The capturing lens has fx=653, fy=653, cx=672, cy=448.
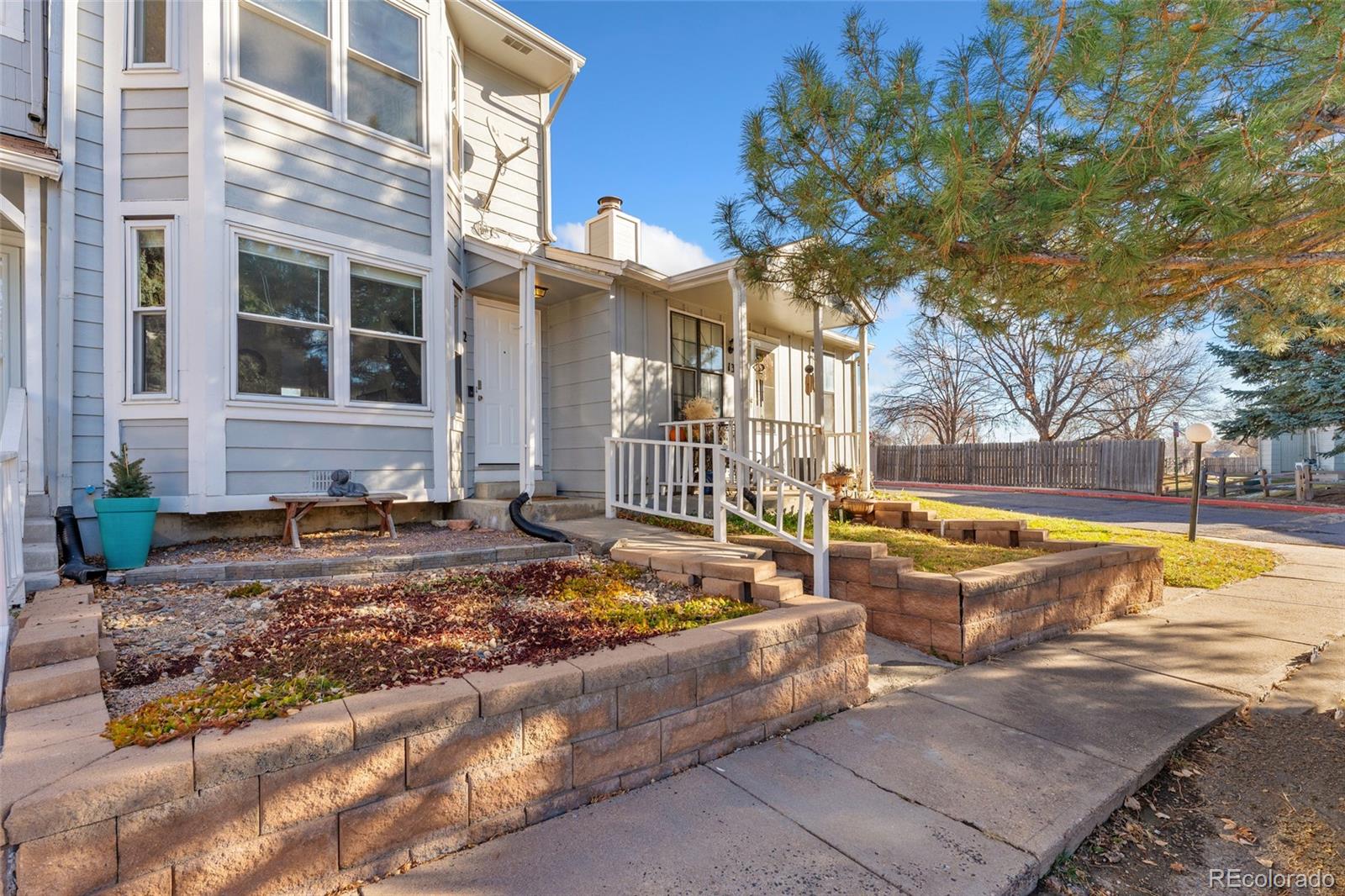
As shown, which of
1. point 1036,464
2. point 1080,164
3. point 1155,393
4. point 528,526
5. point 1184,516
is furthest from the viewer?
point 1155,393

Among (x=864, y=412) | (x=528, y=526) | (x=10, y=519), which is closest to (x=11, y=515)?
(x=10, y=519)

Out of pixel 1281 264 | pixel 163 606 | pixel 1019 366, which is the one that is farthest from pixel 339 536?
pixel 1019 366

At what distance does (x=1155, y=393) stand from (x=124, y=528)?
98.7ft

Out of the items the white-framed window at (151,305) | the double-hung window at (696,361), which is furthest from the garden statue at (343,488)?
the double-hung window at (696,361)

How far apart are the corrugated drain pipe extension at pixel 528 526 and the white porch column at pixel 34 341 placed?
317 cm

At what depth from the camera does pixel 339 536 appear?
548 cm

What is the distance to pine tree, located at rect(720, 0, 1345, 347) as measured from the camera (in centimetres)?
290

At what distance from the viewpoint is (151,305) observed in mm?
4945

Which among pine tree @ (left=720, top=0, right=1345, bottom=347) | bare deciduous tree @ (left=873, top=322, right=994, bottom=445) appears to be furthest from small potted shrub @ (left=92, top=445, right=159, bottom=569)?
bare deciduous tree @ (left=873, top=322, right=994, bottom=445)

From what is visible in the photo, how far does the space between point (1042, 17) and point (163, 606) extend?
538 centimetres

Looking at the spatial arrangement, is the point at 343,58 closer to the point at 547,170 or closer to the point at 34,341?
the point at 547,170

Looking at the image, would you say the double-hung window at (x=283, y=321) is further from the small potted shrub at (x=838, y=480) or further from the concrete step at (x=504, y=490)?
the small potted shrub at (x=838, y=480)

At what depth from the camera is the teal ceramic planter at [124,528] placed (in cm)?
407

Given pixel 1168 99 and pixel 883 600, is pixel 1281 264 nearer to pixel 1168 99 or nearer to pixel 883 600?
pixel 1168 99
